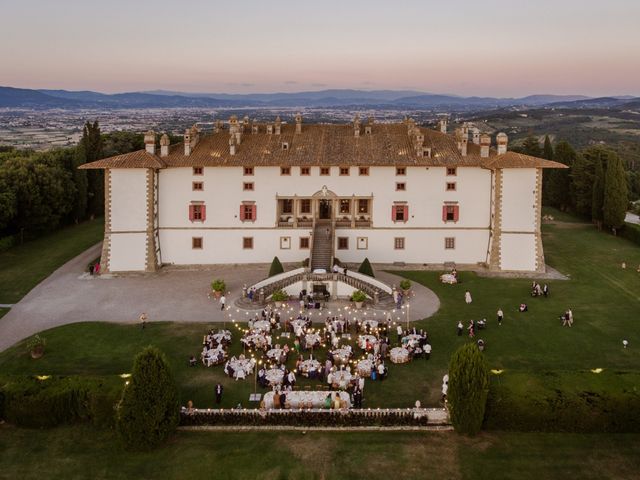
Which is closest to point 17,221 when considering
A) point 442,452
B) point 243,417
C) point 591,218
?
point 243,417

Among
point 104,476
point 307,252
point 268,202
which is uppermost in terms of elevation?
point 268,202

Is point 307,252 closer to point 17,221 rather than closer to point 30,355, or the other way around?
point 30,355

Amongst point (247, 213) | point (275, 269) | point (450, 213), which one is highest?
point (450, 213)

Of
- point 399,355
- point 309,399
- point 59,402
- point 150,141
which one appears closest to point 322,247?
point 150,141

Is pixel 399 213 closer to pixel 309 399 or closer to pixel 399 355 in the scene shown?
pixel 399 355

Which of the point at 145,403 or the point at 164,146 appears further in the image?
the point at 164,146

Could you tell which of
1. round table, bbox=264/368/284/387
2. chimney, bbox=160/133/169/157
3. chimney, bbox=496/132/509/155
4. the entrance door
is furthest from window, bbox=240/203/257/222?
round table, bbox=264/368/284/387

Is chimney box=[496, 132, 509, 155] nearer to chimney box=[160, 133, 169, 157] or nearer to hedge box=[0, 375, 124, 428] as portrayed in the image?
chimney box=[160, 133, 169, 157]

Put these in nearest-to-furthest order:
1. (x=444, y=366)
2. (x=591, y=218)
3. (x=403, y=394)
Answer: (x=403, y=394), (x=444, y=366), (x=591, y=218)
